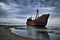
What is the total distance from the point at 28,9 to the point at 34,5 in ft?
0.61

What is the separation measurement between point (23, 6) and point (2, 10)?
537 mm

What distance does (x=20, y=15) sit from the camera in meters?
3.07

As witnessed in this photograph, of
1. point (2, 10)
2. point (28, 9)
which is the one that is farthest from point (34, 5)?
point (2, 10)

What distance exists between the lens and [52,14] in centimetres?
303

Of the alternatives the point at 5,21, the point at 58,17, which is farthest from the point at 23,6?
the point at 58,17

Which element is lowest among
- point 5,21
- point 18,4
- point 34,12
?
point 5,21

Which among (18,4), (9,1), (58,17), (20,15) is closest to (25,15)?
(20,15)

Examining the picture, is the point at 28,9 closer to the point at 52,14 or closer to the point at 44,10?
the point at 44,10

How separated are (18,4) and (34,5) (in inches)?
15.5

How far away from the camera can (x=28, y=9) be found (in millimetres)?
3016

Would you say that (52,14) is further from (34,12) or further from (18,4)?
(18,4)

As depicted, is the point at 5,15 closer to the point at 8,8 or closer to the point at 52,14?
the point at 8,8

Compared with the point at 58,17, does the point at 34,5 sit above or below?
above

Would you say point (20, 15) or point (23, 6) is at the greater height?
point (23, 6)
